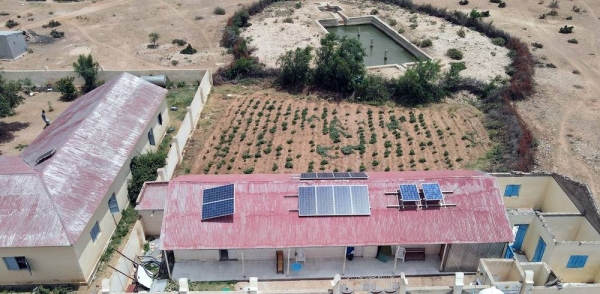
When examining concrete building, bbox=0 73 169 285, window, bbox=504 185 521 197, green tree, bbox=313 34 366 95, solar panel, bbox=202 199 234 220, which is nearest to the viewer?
concrete building, bbox=0 73 169 285

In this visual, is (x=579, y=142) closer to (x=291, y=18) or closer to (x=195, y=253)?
(x=195, y=253)

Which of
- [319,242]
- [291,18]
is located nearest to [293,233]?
[319,242]

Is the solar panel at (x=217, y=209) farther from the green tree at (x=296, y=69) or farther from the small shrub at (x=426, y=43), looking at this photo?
the small shrub at (x=426, y=43)

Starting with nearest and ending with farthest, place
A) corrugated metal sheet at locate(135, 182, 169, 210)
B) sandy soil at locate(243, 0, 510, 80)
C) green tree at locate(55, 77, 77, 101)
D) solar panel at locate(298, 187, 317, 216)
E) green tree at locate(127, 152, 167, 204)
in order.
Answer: solar panel at locate(298, 187, 317, 216), corrugated metal sheet at locate(135, 182, 169, 210), green tree at locate(127, 152, 167, 204), green tree at locate(55, 77, 77, 101), sandy soil at locate(243, 0, 510, 80)

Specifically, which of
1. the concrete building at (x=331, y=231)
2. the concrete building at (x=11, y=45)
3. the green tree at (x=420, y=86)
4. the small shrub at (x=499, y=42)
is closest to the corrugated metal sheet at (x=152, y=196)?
the concrete building at (x=331, y=231)

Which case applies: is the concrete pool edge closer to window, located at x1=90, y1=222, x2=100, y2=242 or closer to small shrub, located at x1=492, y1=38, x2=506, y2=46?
small shrub, located at x1=492, y1=38, x2=506, y2=46

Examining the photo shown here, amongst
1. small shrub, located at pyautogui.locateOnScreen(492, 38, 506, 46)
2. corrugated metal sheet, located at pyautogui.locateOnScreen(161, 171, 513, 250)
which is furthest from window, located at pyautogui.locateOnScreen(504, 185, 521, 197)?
small shrub, located at pyautogui.locateOnScreen(492, 38, 506, 46)
